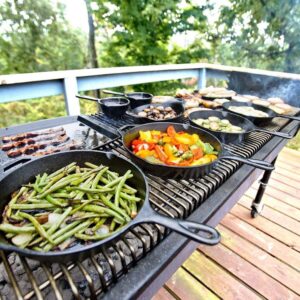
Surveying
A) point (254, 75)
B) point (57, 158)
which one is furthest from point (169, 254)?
point (254, 75)

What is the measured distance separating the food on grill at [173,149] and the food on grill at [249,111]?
1008mm

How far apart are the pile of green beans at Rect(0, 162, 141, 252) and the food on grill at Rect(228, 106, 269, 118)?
1.78 meters

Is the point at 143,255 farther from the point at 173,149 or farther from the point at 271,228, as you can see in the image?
the point at 271,228

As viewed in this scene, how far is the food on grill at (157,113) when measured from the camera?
7.55ft

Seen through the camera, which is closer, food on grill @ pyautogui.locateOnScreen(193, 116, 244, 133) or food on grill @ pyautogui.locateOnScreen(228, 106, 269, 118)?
food on grill @ pyautogui.locateOnScreen(193, 116, 244, 133)

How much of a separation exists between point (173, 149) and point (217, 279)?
1704mm

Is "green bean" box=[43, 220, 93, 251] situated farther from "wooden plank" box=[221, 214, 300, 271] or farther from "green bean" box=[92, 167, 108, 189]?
"wooden plank" box=[221, 214, 300, 271]

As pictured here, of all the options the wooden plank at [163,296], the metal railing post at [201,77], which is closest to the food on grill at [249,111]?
the wooden plank at [163,296]

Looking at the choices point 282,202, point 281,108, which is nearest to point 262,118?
point 281,108

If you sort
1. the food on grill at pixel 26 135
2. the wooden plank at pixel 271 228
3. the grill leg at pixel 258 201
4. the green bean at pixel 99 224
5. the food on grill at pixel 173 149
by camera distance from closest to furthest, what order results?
the green bean at pixel 99 224
the food on grill at pixel 173 149
the food on grill at pixel 26 135
the wooden plank at pixel 271 228
the grill leg at pixel 258 201

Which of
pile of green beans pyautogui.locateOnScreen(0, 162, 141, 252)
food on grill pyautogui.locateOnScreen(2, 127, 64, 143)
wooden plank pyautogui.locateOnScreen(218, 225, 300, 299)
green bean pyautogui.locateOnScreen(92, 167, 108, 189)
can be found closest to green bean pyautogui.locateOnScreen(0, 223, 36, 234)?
pile of green beans pyautogui.locateOnScreen(0, 162, 141, 252)

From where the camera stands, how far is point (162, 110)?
8.13 ft

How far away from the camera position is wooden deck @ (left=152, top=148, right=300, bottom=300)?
7.80 feet

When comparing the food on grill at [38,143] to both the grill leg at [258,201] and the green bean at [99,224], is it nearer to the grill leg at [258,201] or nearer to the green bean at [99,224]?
the green bean at [99,224]
